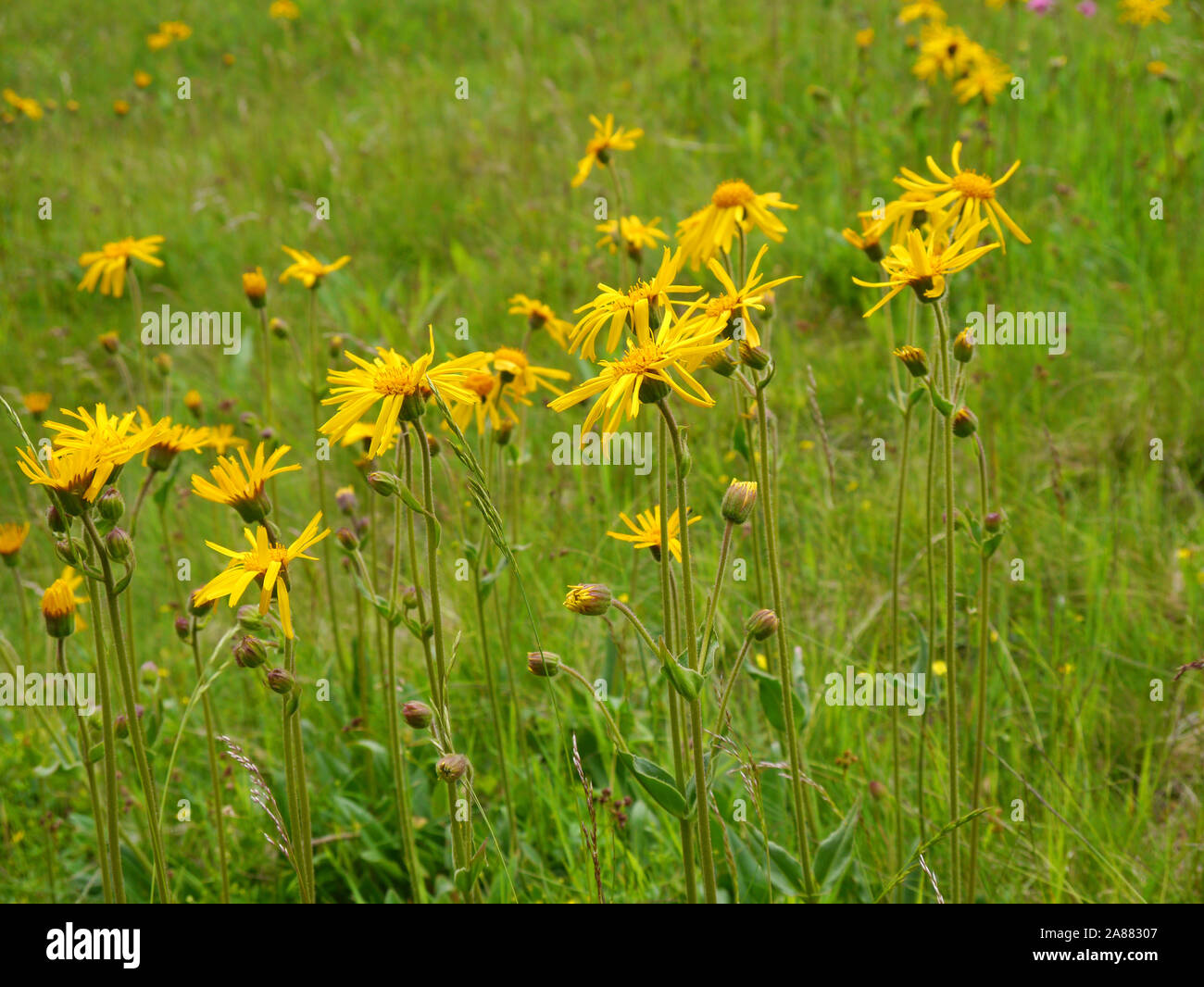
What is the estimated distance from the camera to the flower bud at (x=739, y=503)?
61.1 inches

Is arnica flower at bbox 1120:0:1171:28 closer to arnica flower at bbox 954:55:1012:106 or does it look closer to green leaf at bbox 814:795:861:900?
arnica flower at bbox 954:55:1012:106

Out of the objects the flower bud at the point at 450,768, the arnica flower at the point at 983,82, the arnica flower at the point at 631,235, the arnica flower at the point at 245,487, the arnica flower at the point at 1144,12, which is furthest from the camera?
the arnica flower at the point at 1144,12

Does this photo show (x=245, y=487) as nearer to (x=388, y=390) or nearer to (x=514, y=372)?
(x=388, y=390)

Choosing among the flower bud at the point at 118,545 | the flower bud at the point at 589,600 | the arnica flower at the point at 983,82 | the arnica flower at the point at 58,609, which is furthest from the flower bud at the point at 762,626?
the arnica flower at the point at 983,82

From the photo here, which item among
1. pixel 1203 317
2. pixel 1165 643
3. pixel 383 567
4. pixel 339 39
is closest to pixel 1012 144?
pixel 1203 317

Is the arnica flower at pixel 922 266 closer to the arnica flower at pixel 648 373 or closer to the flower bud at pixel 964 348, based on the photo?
the flower bud at pixel 964 348

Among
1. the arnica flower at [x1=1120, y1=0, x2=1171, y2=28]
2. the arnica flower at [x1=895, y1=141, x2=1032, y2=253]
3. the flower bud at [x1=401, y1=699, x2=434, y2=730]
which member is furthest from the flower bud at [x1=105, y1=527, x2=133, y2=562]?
the arnica flower at [x1=1120, y1=0, x2=1171, y2=28]

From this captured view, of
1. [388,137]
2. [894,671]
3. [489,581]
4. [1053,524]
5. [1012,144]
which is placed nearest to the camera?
[894,671]

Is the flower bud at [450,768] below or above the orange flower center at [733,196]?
below

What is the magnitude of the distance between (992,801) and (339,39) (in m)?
8.23

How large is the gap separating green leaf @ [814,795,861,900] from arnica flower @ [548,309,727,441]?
0.93 m

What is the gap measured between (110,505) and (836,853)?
1.45 meters
